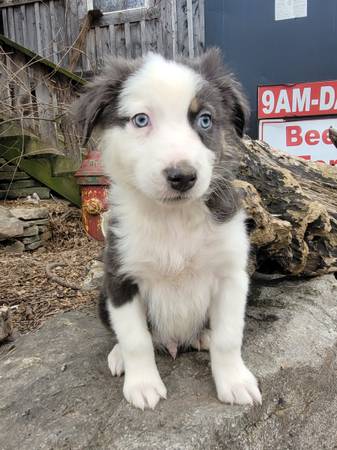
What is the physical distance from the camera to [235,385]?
86.4 inches

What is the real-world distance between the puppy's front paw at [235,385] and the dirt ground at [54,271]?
180 centimetres

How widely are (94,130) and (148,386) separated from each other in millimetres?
1181

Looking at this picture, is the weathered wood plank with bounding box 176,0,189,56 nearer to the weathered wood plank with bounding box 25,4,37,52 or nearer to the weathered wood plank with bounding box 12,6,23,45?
the weathered wood plank with bounding box 25,4,37,52

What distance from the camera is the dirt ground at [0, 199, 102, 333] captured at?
→ 3.91 metres

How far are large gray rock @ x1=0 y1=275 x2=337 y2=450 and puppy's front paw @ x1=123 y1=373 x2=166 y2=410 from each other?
0.03 m

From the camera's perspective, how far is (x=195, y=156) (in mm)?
1910

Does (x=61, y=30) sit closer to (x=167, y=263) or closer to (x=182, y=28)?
(x=182, y=28)

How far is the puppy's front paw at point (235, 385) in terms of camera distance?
2176 mm

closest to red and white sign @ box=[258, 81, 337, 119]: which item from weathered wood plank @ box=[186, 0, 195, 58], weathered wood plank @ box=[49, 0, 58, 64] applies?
weathered wood plank @ box=[186, 0, 195, 58]

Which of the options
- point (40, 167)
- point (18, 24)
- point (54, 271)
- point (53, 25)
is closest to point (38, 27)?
point (53, 25)

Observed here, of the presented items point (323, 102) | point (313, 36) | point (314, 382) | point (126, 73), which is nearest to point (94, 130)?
point (126, 73)

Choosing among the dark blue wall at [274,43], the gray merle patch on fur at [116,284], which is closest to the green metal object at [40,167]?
the dark blue wall at [274,43]

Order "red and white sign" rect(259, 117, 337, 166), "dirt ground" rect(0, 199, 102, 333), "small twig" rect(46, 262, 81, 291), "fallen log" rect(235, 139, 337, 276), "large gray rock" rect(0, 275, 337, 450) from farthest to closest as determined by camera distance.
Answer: "red and white sign" rect(259, 117, 337, 166), "small twig" rect(46, 262, 81, 291), "dirt ground" rect(0, 199, 102, 333), "fallen log" rect(235, 139, 337, 276), "large gray rock" rect(0, 275, 337, 450)

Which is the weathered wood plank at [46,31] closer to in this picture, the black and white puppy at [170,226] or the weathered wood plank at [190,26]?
the weathered wood plank at [190,26]
